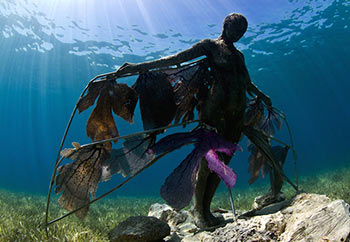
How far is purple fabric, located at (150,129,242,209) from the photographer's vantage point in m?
1.60

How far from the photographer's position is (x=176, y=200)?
1649mm

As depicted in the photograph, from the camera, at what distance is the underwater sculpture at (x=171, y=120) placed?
1.93 m

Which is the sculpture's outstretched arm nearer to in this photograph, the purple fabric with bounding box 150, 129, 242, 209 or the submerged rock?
the purple fabric with bounding box 150, 129, 242, 209

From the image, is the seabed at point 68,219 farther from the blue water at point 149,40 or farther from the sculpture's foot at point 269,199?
the blue water at point 149,40

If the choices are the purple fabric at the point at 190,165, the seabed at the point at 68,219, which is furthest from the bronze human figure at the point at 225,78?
the seabed at the point at 68,219

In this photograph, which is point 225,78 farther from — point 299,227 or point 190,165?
point 299,227

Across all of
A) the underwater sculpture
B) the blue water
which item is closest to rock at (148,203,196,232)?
the underwater sculpture

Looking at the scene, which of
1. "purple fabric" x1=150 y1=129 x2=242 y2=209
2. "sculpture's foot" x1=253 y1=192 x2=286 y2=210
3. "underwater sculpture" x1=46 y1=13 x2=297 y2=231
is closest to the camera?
"purple fabric" x1=150 y1=129 x2=242 y2=209

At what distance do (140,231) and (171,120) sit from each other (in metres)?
1.24

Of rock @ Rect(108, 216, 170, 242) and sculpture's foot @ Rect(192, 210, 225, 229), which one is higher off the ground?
rock @ Rect(108, 216, 170, 242)

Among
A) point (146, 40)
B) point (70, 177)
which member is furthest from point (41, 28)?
point (70, 177)

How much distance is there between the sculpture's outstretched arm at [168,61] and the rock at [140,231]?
1657 millimetres

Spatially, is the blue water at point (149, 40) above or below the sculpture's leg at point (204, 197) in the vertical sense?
above

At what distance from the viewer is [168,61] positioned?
228cm
